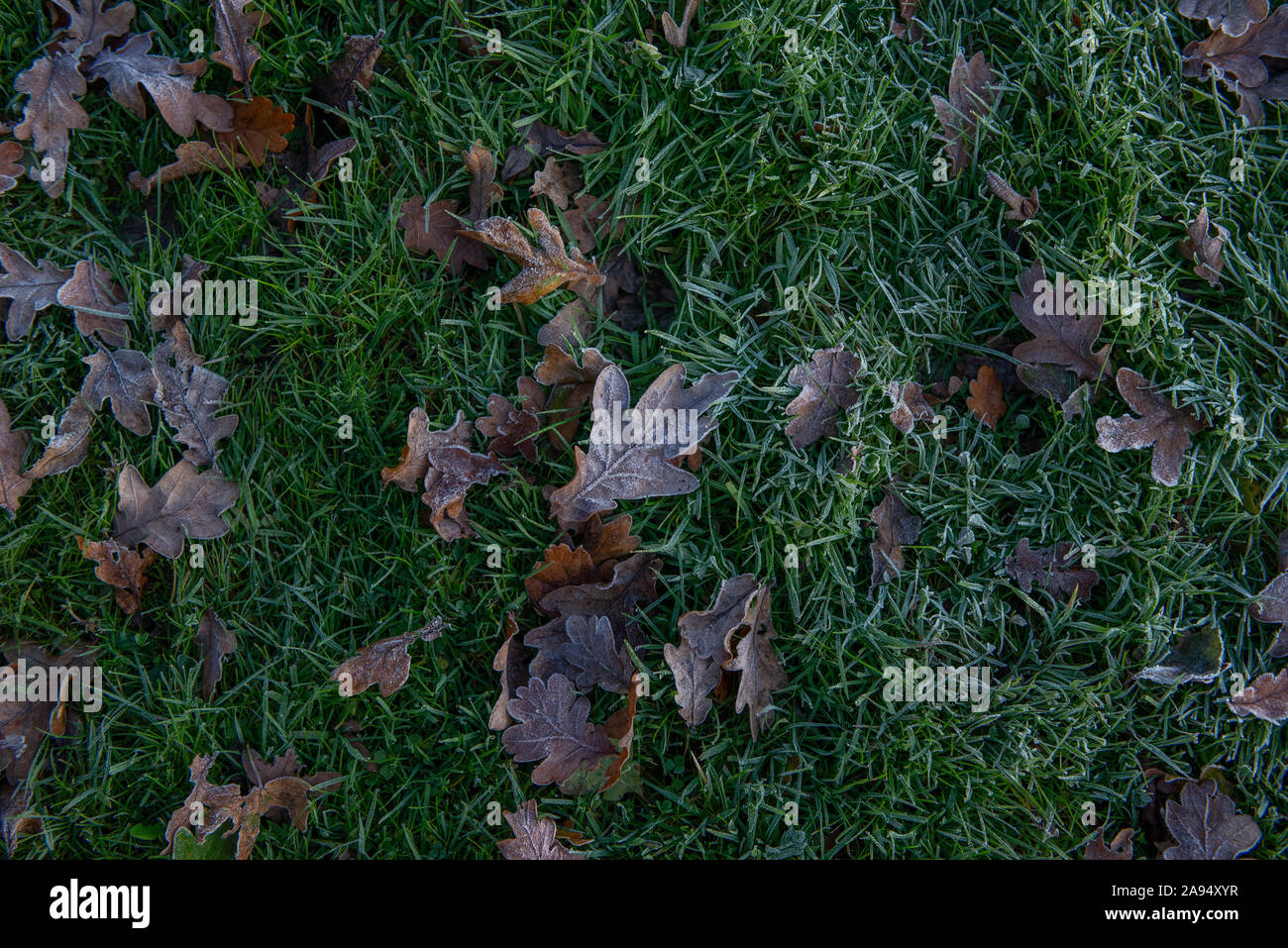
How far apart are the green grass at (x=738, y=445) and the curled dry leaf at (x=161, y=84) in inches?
3.5

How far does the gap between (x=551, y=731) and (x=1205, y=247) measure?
2618 millimetres

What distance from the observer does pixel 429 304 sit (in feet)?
9.16

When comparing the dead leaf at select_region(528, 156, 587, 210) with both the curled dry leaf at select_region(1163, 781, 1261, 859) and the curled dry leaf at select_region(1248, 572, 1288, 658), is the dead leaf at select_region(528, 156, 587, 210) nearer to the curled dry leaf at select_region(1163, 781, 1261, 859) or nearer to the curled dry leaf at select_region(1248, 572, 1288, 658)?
the curled dry leaf at select_region(1248, 572, 1288, 658)

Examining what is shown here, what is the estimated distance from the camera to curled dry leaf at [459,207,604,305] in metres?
2.68

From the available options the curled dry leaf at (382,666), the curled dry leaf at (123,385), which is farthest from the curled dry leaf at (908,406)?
the curled dry leaf at (123,385)

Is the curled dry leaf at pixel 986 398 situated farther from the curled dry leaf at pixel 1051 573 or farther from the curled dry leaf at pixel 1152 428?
the curled dry leaf at pixel 1051 573

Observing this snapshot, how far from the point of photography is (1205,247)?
2760 millimetres

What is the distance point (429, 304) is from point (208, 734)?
5.01 ft

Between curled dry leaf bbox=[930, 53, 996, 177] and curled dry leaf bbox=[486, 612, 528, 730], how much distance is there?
2105mm

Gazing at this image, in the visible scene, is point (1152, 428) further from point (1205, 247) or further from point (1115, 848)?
point (1115, 848)

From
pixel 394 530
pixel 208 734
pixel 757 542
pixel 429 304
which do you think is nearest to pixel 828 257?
pixel 757 542

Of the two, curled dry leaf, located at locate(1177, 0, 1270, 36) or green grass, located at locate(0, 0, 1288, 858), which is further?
curled dry leaf, located at locate(1177, 0, 1270, 36)

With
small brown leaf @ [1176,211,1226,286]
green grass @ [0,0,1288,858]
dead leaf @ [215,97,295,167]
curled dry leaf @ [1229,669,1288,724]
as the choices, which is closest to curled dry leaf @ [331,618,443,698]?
green grass @ [0,0,1288,858]

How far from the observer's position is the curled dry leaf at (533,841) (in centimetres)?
249
